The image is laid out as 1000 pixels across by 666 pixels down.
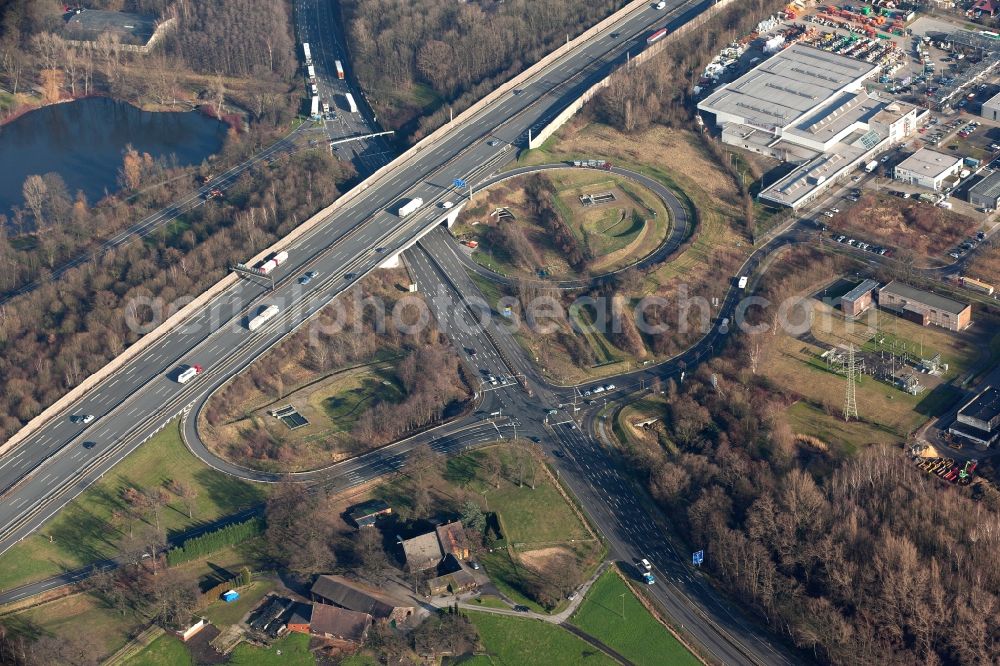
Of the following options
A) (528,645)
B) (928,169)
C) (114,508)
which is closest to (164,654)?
(114,508)

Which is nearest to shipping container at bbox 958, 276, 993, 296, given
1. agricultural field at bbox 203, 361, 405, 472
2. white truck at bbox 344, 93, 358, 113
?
agricultural field at bbox 203, 361, 405, 472

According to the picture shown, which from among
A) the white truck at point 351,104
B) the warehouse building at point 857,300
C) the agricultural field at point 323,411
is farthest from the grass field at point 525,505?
the white truck at point 351,104

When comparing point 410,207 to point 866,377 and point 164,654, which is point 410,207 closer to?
point 866,377

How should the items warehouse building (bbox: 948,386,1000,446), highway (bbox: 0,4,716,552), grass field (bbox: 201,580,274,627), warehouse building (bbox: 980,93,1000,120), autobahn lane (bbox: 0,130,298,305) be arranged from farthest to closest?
1. warehouse building (bbox: 980,93,1000,120)
2. autobahn lane (bbox: 0,130,298,305)
3. highway (bbox: 0,4,716,552)
4. warehouse building (bbox: 948,386,1000,446)
5. grass field (bbox: 201,580,274,627)

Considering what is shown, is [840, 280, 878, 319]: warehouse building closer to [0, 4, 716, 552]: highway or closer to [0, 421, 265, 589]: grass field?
[0, 4, 716, 552]: highway

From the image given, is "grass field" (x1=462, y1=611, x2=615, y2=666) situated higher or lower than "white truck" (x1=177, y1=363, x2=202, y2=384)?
lower

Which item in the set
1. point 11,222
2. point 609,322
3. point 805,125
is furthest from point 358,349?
point 805,125

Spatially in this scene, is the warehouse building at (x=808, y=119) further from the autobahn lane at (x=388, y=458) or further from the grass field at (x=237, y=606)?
the grass field at (x=237, y=606)
